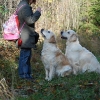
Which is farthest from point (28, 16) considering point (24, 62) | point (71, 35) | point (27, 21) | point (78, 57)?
point (78, 57)

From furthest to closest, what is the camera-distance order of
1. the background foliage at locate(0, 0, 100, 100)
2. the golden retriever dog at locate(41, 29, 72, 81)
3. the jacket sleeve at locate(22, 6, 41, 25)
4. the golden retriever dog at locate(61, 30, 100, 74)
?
the golden retriever dog at locate(61, 30, 100, 74) < the golden retriever dog at locate(41, 29, 72, 81) < the jacket sleeve at locate(22, 6, 41, 25) < the background foliage at locate(0, 0, 100, 100)

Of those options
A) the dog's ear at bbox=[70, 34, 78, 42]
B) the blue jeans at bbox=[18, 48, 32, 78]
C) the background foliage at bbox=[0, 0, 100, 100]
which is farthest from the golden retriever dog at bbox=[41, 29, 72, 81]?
the dog's ear at bbox=[70, 34, 78, 42]

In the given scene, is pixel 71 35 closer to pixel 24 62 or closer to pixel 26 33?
pixel 26 33

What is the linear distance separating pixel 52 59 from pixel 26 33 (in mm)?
925

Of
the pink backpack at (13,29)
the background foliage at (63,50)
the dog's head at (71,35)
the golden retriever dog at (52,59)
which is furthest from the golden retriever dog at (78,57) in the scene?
the pink backpack at (13,29)

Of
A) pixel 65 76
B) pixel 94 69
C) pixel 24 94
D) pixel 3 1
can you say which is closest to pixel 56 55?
pixel 65 76

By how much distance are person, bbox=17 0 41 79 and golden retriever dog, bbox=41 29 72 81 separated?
0.40 meters

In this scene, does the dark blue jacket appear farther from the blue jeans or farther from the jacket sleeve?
the blue jeans

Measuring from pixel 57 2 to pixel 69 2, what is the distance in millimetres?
1516

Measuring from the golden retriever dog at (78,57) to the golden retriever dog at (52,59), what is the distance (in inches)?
18.3

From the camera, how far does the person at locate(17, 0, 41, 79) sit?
24.0 ft

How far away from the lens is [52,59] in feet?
25.7

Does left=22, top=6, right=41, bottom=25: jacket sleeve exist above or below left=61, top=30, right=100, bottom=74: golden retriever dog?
above

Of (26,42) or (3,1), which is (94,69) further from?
(3,1)
